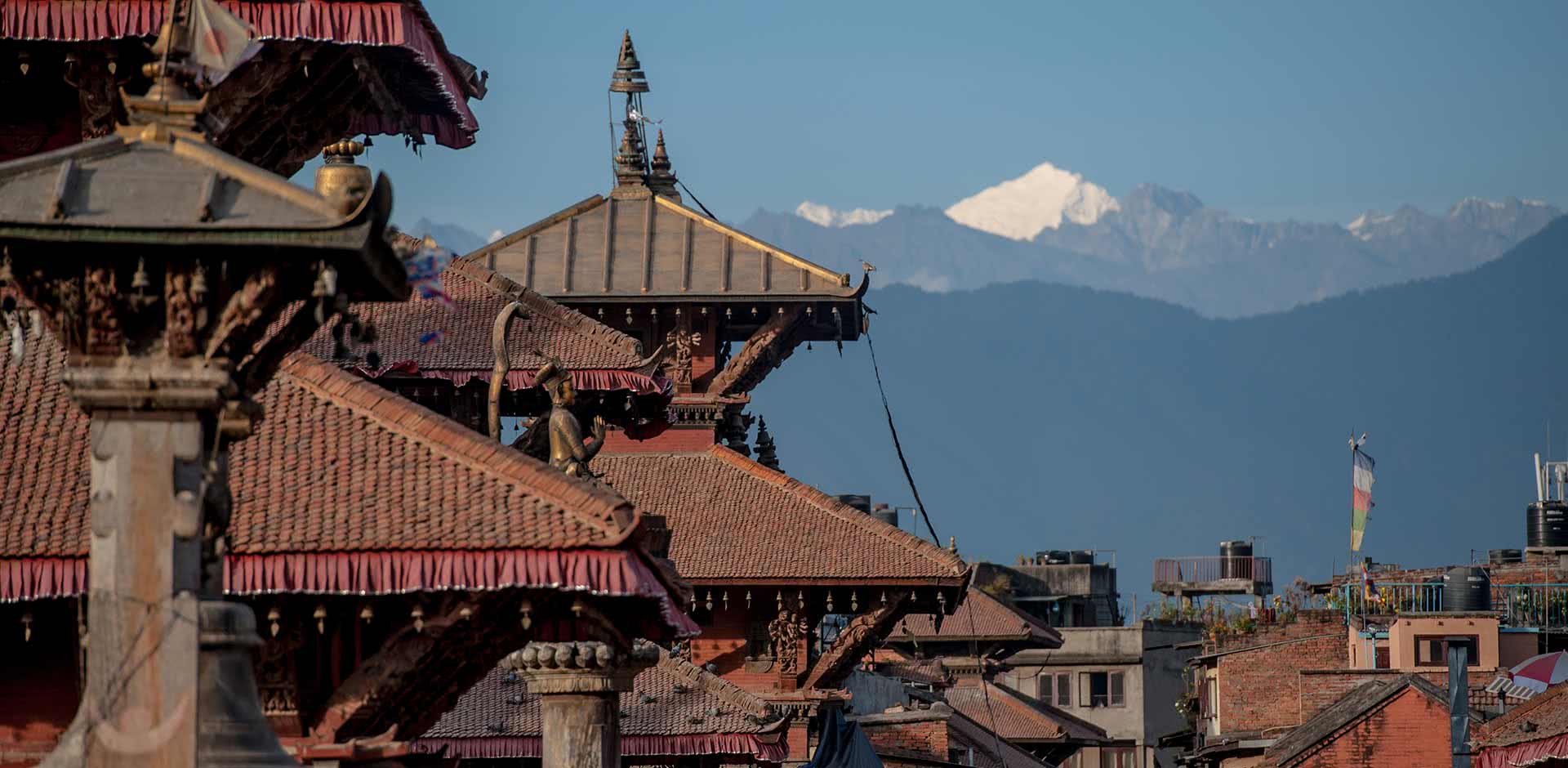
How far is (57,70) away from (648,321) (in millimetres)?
25549

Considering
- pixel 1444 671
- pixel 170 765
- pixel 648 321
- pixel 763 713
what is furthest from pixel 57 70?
pixel 1444 671

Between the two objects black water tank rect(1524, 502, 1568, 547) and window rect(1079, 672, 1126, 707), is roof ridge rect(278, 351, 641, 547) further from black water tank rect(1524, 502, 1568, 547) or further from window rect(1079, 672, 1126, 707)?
window rect(1079, 672, 1126, 707)

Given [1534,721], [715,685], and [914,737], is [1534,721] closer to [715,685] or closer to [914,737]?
[715,685]

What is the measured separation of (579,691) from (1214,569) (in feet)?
352

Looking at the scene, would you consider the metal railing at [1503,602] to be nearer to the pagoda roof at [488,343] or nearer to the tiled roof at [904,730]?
the tiled roof at [904,730]

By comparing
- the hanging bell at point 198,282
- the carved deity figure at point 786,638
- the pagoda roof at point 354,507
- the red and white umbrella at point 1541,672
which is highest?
the hanging bell at point 198,282

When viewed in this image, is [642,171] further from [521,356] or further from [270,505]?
[270,505]

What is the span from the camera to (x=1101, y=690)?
4232 inches

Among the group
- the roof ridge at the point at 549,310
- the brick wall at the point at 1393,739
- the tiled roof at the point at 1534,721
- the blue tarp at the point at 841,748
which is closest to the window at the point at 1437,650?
the brick wall at the point at 1393,739


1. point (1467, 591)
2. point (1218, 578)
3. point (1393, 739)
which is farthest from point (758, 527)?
point (1218, 578)

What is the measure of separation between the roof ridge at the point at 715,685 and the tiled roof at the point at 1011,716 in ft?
141

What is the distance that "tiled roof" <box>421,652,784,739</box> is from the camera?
3509cm

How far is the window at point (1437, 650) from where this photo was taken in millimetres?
62531

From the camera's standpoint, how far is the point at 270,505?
22766 mm
